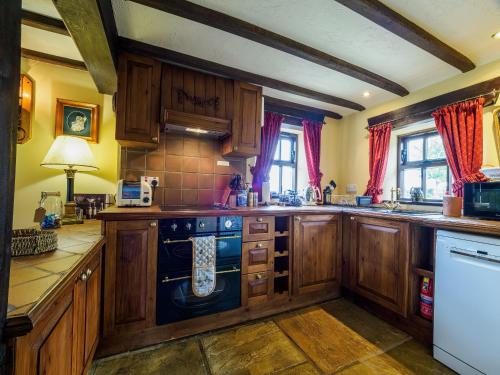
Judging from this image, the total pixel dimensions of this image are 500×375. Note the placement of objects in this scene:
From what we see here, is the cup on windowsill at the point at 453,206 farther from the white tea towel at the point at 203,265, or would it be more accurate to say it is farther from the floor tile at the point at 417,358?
the white tea towel at the point at 203,265

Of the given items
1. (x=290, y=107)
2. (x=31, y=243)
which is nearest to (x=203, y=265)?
(x=31, y=243)

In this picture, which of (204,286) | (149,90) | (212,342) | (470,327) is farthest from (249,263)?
(149,90)

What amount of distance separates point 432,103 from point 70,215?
3.54m

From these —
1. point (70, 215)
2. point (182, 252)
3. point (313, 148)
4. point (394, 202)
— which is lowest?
point (182, 252)

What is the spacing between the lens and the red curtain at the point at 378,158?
8.83 feet

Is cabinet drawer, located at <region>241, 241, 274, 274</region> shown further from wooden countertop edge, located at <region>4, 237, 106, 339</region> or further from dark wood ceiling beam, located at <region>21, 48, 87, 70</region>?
dark wood ceiling beam, located at <region>21, 48, 87, 70</region>

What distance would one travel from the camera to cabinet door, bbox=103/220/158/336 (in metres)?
1.45

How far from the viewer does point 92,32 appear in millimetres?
1344

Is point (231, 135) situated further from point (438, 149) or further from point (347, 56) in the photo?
point (438, 149)

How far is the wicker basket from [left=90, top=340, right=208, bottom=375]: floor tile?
3.08ft

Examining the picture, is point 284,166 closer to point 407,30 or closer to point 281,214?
point 281,214

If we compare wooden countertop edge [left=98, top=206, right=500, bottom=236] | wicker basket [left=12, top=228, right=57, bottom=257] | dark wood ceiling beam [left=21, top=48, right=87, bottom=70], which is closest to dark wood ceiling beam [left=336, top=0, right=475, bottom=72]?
wooden countertop edge [left=98, top=206, right=500, bottom=236]

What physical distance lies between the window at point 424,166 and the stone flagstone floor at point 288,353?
1.54 metres

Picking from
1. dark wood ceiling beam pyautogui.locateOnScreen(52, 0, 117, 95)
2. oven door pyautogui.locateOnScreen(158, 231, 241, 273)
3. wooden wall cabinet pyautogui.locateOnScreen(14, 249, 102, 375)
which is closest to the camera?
wooden wall cabinet pyautogui.locateOnScreen(14, 249, 102, 375)
